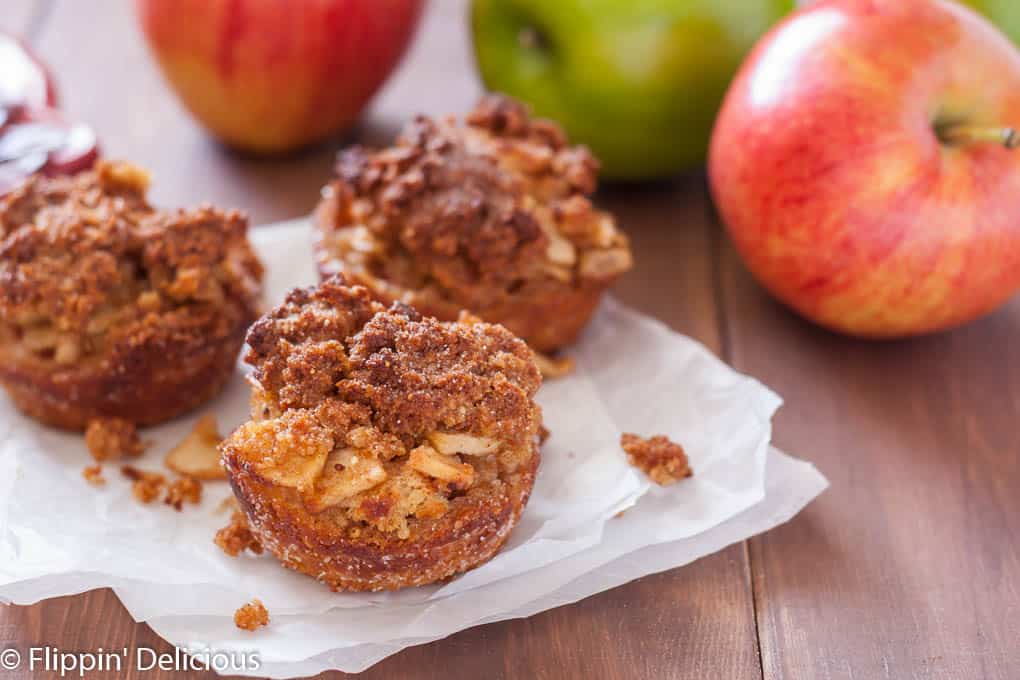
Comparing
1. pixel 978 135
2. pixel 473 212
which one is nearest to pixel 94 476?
pixel 473 212

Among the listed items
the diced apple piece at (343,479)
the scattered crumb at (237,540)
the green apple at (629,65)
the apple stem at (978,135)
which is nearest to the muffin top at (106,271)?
the scattered crumb at (237,540)

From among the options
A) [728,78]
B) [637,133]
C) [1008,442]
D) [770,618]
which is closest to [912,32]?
[728,78]

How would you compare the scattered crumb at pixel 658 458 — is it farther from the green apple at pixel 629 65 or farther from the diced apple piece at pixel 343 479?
the green apple at pixel 629 65

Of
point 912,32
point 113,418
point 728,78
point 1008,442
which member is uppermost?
point 912,32

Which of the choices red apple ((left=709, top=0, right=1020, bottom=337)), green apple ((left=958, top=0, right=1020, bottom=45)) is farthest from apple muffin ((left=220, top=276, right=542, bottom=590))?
green apple ((left=958, top=0, right=1020, bottom=45))

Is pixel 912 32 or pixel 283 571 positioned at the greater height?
pixel 912 32

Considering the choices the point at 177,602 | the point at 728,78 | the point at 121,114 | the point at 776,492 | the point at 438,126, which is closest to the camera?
the point at 177,602

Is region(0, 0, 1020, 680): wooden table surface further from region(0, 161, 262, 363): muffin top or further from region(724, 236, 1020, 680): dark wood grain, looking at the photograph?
region(0, 161, 262, 363): muffin top

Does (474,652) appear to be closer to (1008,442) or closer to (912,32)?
(1008,442)
